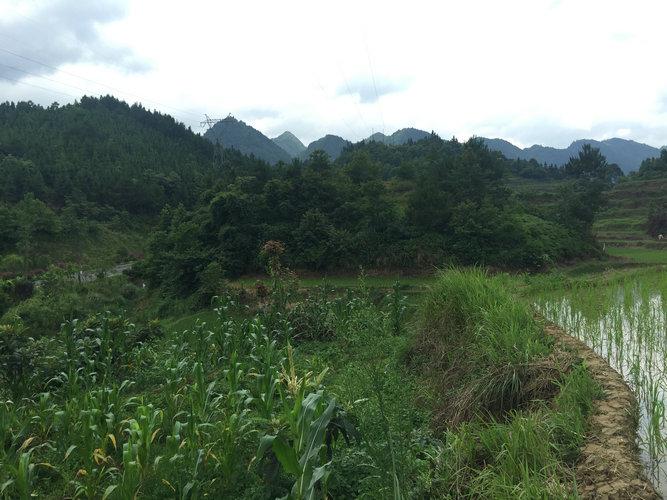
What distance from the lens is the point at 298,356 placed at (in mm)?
8500

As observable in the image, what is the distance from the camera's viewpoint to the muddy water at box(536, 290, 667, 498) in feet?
10.7

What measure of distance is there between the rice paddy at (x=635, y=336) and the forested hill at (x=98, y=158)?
118ft

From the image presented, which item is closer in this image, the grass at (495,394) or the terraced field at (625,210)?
the grass at (495,394)

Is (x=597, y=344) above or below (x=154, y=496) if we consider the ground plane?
above

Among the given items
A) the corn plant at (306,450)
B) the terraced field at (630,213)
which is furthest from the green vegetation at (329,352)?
the terraced field at (630,213)

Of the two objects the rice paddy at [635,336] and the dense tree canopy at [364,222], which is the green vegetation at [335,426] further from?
the dense tree canopy at [364,222]

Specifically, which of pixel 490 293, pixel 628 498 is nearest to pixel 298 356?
pixel 490 293

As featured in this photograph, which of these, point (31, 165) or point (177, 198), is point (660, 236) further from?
point (31, 165)

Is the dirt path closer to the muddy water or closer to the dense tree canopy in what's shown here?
the muddy water

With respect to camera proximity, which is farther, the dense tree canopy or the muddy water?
the dense tree canopy

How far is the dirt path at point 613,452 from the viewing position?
2719 mm

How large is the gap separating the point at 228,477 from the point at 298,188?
73.4ft

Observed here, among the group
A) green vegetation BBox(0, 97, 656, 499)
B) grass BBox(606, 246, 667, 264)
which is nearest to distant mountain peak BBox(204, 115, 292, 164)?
green vegetation BBox(0, 97, 656, 499)

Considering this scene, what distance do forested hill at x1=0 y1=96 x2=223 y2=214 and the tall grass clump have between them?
35571 millimetres
